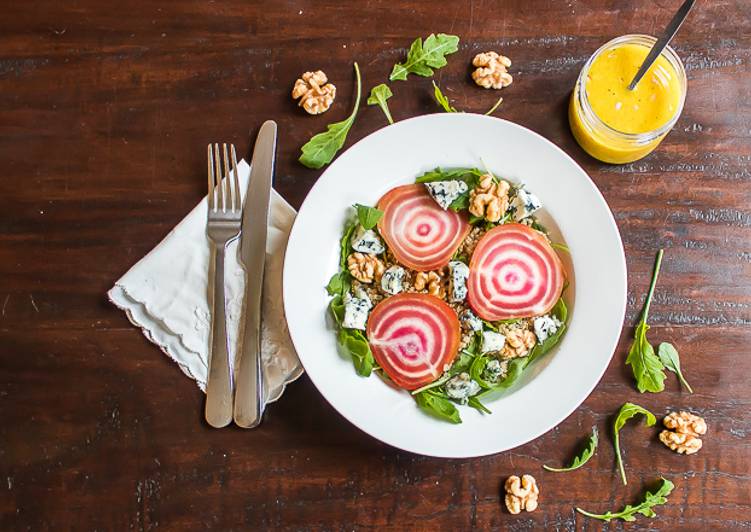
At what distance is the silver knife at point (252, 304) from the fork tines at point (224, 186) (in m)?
0.03

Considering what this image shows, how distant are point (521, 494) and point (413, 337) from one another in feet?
1.59

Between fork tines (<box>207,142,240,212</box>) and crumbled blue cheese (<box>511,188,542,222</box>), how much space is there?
25.8 inches

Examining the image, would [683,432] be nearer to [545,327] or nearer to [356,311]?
[545,327]

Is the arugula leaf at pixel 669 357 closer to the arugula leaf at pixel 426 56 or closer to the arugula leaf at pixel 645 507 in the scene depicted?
the arugula leaf at pixel 645 507

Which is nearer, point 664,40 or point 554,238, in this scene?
point 664,40

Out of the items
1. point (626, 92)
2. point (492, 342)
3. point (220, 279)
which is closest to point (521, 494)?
point (492, 342)

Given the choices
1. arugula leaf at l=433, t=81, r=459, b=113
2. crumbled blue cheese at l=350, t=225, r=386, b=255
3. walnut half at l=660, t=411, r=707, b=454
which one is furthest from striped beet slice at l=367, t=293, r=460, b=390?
walnut half at l=660, t=411, r=707, b=454

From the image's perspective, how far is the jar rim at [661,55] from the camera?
5.71 ft

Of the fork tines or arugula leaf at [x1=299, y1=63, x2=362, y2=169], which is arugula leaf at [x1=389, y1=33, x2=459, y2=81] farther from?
the fork tines

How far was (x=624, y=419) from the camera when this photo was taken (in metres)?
1.85

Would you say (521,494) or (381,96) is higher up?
(381,96)

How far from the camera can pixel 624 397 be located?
188cm

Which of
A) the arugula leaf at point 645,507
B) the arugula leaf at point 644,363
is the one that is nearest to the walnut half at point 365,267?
the arugula leaf at point 644,363

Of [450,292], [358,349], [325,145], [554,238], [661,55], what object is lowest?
[358,349]
